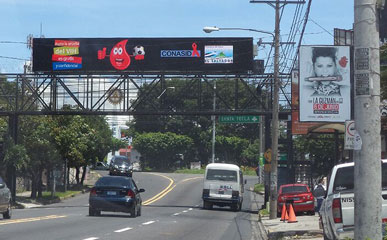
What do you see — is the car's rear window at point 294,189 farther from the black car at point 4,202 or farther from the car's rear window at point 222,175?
the black car at point 4,202

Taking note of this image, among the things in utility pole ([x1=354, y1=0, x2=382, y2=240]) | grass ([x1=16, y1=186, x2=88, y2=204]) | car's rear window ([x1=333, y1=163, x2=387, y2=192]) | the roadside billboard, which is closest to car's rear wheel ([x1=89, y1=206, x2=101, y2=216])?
the roadside billboard

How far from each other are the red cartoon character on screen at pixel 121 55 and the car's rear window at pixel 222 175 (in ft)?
26.6

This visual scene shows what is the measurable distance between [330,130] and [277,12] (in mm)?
6543

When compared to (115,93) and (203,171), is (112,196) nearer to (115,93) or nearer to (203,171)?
(115,93)

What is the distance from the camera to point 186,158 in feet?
331

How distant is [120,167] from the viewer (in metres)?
62.5

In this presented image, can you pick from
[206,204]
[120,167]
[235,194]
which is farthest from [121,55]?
[120,167]

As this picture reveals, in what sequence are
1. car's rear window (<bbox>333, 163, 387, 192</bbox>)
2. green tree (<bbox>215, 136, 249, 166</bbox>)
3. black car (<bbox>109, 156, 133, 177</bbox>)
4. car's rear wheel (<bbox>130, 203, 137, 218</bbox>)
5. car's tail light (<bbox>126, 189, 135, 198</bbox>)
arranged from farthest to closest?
green tree (<bbox>215, 136, 249, 166</bbox>) < black car (<bbox>109, 156, 133, 177</bbox>) < car's rear wheel (<bbox>130, 203, 137, 218</bbox>) < car's tail light (<bbox>126, 189, 135, 198</bbox>) < car's rear window (<bbox>333, 163, 387, 192</bbox>)

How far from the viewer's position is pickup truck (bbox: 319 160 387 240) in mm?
12219

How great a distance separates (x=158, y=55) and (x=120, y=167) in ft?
74.0

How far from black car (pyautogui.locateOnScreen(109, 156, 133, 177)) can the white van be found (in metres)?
22.8

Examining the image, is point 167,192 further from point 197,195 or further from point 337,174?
point 337,174

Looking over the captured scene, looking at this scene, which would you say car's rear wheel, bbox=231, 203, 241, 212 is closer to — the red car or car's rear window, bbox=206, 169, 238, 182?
car's rear window, bbox=206, 169, 238, 182

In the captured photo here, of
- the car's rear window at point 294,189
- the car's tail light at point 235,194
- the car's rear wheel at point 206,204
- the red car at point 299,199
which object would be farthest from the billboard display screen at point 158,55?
the red car at point 299,199
